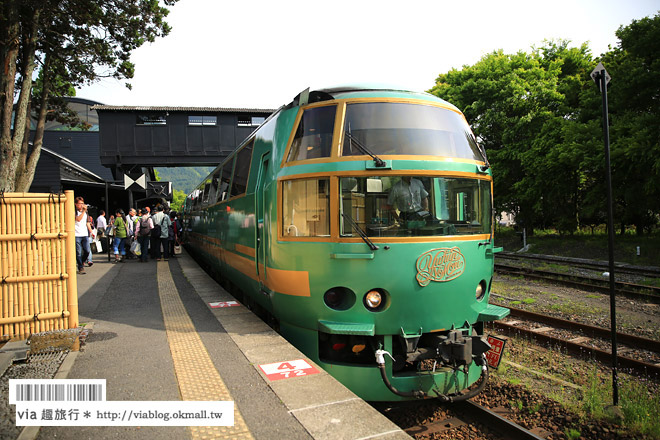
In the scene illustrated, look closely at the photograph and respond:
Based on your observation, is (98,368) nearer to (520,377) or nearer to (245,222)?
(245,222)

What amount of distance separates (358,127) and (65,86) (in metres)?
14.3

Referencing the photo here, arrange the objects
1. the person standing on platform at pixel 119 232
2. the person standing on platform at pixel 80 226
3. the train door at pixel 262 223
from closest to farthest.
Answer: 1. the train door at pixel 262 223
2. the person standing on platform at pixel 80 226
3. the person standing on platform at pixel 119 232

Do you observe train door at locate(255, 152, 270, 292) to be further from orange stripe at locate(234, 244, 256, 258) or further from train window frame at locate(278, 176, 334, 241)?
train window frame at locate(278, 176, 334, 241)

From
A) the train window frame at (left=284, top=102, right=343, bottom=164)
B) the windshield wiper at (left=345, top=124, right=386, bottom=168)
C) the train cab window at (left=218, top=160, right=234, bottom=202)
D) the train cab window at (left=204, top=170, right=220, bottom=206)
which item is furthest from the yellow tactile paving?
the train cab window at (left=204, top=170, right=220, bottom=206)

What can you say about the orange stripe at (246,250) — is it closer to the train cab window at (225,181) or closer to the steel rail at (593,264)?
the train cab window at (225,181)

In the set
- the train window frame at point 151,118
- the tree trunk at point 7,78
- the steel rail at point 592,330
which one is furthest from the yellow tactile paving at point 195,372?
the train window frame at point 151,118

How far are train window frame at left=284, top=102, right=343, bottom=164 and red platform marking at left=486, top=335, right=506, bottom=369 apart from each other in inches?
107

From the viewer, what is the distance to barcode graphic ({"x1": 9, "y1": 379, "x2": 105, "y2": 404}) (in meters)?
3.29

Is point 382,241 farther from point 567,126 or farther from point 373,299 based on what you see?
point 567,126

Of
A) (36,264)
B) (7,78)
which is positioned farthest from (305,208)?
(7,78)

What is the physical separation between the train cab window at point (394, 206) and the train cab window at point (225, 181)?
13.8 feet

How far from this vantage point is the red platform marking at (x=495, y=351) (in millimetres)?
4738

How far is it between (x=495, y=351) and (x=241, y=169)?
15.0 ft

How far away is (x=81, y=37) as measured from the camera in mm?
13195
